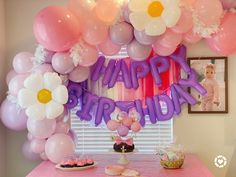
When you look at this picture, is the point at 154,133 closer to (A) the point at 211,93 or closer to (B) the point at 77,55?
(A) the point at 211,93

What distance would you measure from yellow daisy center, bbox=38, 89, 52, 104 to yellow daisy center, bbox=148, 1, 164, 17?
0.98 m

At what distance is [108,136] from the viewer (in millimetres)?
3762

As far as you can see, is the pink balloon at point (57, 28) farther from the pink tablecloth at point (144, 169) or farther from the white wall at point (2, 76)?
the pink tablecloth at point (144, 169)

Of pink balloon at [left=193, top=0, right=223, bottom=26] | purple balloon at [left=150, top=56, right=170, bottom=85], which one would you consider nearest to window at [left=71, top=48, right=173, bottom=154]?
purple balloon at [left=150, top=56, right=170, bottom=85]

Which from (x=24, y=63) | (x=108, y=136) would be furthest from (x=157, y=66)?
(x=24, y=63)

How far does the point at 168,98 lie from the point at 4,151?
62.4 inches

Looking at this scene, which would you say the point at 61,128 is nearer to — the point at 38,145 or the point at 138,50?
the point at 38,145

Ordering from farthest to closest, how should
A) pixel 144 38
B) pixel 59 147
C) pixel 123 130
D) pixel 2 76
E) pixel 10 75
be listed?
pixel 2 76, pixel 10 75, pixel 123 130, pixel 59 147, pixel 144 38

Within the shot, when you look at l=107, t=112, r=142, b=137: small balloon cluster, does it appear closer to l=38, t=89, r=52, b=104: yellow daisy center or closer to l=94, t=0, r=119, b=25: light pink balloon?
l=38, t=89, r=52, b=104: yellow daisy center

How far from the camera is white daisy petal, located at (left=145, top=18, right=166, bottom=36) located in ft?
9.93

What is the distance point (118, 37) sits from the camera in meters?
3.15

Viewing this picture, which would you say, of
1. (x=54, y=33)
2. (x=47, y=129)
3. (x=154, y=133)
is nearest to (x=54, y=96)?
(x=47, y=129)

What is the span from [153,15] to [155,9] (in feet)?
0.15

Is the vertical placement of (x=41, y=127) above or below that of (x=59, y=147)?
above
